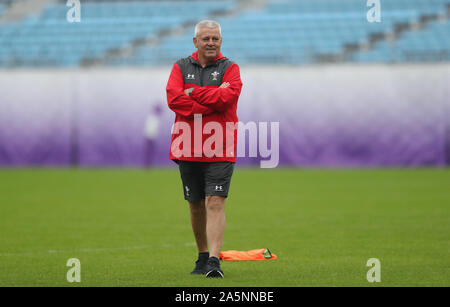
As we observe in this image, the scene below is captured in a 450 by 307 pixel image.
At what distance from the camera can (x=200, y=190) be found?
7160mm

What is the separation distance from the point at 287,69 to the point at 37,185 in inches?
436

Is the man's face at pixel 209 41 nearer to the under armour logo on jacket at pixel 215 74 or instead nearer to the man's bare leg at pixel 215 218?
the under armour logo on jacket at pixel 215 74

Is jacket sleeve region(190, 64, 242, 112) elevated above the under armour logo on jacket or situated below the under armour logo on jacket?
below

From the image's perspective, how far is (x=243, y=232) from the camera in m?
10.4


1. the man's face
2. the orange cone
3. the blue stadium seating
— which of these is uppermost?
the blue stadium seating

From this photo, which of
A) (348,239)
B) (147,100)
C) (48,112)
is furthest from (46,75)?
(348,239)

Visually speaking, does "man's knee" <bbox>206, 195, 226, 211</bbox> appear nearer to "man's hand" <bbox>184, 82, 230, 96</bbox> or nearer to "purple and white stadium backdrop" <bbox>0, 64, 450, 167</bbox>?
"man's hand" <bbox>184, 82, 230, 96</bbox>

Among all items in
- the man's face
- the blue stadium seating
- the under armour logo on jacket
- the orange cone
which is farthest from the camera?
the blue stadium seating

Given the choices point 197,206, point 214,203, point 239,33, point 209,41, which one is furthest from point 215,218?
point 239,33

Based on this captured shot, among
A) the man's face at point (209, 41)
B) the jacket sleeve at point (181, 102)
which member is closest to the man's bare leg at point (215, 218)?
the jacket sleeve at point (181, 102)

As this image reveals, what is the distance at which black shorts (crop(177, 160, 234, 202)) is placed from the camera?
6941 mm

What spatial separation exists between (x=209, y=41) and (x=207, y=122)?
72 cm

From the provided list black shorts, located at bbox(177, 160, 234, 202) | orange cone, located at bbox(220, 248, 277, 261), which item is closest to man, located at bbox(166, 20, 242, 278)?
black shorts, located at bbox(177, 160, 234, 202)

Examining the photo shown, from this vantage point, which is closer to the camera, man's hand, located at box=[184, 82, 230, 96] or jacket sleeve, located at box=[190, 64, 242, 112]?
jacket sleeve, located at box=[190, 64, 242, 112]
